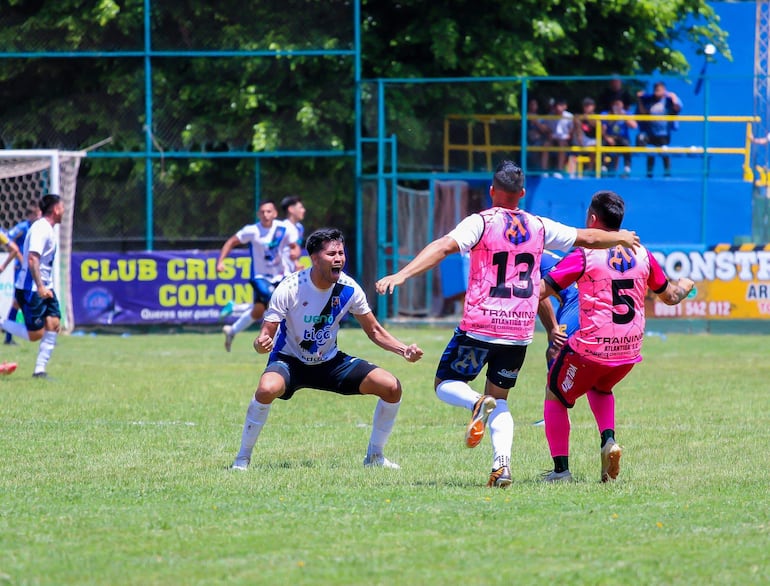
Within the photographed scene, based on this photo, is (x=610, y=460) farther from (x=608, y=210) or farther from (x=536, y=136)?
(x=536, y=136)

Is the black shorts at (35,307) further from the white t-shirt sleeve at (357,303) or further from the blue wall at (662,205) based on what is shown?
the blue wall at (662,205)

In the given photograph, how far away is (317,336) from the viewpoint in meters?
8.66

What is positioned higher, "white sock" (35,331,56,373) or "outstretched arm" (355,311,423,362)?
"outstretched arm" (355,311,423,362)

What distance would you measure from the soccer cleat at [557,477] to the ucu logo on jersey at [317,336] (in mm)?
1698

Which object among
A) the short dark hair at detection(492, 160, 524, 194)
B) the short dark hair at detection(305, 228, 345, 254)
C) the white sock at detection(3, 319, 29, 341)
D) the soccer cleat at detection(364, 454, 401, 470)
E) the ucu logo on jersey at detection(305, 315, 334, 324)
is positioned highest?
the short dark hair at detection(492, 160, 524, 194)

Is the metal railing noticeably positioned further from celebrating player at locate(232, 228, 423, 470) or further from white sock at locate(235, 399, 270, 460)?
white sock at locate(235, 399, 270, 460)

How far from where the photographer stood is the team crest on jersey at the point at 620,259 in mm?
7836

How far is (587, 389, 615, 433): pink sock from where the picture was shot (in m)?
8.08

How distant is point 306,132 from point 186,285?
3.59 metres

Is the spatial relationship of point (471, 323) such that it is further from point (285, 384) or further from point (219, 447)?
point (219, 447)

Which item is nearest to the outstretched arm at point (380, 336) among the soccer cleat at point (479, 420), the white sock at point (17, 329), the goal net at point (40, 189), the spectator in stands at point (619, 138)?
the soccer cleat at point (479, 420)

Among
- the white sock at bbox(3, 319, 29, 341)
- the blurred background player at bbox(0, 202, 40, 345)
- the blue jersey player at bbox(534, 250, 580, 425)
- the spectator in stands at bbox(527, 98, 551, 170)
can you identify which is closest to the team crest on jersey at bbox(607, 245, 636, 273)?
the blue jersey player at bbox(534, 250, 580, 425)

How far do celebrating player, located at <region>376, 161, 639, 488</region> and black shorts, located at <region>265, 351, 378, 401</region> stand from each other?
3.30ft

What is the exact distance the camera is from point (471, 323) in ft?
25.4
